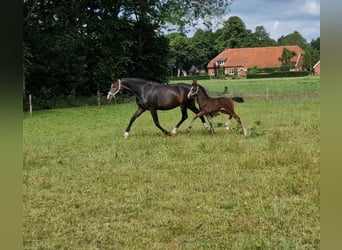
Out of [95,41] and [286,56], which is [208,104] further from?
[95,41]

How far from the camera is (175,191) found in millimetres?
5754

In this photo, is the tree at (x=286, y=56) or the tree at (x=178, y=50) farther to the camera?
the tree at (x=178, y=50)

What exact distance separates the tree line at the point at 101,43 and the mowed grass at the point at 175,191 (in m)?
Result: 11.3

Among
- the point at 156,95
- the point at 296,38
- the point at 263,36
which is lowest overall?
the point at 156,95

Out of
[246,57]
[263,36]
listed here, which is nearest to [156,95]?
[246,57]

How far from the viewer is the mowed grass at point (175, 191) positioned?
155 inches

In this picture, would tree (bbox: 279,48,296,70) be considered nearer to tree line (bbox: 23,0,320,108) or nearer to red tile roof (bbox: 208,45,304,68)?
red tile roof (bbox: 208,45,304,68)

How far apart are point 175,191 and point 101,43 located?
2323 centimetres

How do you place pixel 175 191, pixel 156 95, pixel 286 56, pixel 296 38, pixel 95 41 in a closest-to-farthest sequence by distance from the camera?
pixel 296 38 < pixel 175 191 < pixel 286 56 < pixel 156 95 < pixel 95 41

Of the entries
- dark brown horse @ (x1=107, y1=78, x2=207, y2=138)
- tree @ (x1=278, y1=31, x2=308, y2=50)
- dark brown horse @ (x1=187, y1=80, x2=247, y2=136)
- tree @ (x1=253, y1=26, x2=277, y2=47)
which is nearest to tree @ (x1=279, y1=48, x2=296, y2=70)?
tree @ (x1=253, y1=26, x2=277, y2=47)

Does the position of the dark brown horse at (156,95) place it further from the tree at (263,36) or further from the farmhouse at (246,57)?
the tree at (263,36)

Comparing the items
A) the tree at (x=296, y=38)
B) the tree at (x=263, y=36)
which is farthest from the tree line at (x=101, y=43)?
the tree at (x=296, y=38)

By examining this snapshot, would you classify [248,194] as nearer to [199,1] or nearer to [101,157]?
[101,157]

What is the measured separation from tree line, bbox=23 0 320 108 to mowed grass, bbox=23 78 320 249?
11.3m
